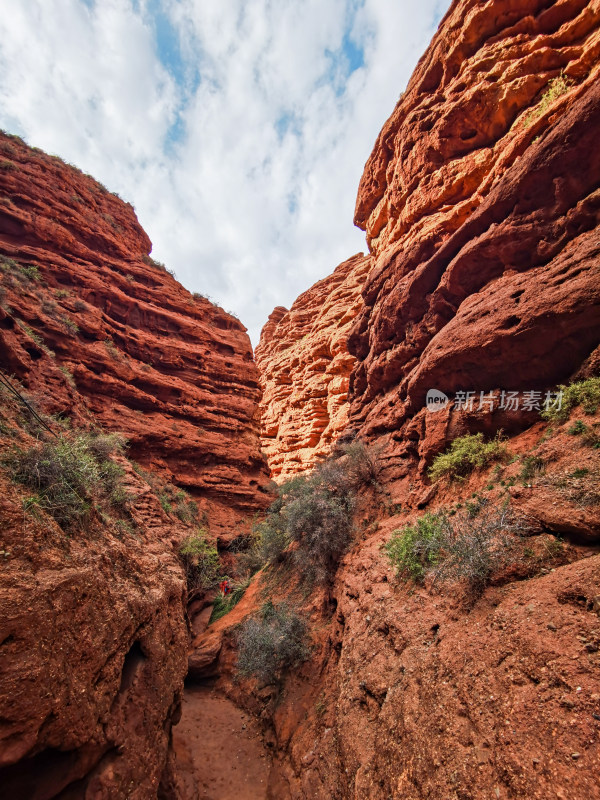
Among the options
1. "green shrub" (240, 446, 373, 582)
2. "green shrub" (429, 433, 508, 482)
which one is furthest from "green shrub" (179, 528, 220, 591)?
"green shrub" (429, 433, 508, 482)

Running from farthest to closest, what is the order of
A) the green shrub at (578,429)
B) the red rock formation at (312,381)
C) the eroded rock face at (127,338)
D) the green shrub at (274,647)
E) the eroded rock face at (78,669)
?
the red rock formation at (312,381) < the eroded rock face at (127,338) < the green shrub at (274,647) < the green shrub at (578,429) < the eroded rock face at (78,669)

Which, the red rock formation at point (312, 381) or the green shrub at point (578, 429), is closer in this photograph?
the green shrub at point (578, 429)

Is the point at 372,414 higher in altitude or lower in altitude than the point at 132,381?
lower

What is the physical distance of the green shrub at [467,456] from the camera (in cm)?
717

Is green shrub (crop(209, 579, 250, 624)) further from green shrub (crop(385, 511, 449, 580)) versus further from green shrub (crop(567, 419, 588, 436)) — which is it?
green shrub (crop(567, 419, 588, 436))

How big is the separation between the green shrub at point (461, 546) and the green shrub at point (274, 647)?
10.5 feet

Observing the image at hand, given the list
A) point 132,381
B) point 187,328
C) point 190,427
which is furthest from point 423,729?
point 187,328

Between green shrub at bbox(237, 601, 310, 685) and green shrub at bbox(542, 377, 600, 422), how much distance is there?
7.44m

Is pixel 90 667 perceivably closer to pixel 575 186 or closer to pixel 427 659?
pixel 427 659

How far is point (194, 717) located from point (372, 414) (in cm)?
1061

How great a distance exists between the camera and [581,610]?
3164 millimetres

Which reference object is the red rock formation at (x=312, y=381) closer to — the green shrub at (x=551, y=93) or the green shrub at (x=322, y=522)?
the green shrub at (x=322, y=522)

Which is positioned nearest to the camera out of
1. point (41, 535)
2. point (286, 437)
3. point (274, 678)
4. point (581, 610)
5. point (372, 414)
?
point (581, 610)

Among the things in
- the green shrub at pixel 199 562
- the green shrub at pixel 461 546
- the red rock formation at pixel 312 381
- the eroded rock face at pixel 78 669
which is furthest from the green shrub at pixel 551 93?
the red rock formation at pixel 312 381
